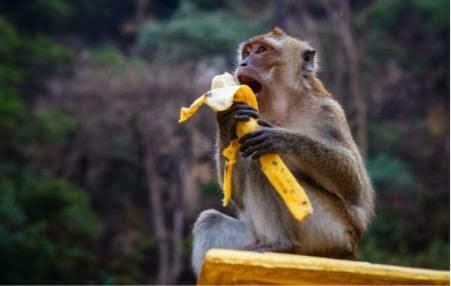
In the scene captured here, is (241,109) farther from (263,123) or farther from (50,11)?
(50,11)

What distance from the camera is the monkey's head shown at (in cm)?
664

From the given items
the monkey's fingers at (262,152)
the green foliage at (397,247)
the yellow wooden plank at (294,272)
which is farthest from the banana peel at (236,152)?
the green foliage at (397,247)

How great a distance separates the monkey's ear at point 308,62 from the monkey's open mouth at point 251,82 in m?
0.46

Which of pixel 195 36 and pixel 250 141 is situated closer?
pixel 250 141

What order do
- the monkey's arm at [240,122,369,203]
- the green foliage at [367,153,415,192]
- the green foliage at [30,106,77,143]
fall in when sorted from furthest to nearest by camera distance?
the green foliage at [30,106,77,143], the green foliage at [367,153,415,192], the monkey's arm at [240,122,369,203]

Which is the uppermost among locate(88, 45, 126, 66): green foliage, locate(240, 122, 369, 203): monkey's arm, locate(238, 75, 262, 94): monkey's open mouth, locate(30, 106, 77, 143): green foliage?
locate(88, 45, 126, 66): green foliage

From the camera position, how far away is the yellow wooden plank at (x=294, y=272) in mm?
4746

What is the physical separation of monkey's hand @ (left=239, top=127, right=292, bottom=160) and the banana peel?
0.14 ft

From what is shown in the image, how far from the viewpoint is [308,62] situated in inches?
278

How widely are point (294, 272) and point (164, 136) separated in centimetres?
2428

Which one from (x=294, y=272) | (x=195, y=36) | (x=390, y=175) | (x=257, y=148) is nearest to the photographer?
(x=294, y=272)

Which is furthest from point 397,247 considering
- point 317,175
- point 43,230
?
point 317,175

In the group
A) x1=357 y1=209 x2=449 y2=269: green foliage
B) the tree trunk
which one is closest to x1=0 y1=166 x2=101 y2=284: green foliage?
the tree trunk

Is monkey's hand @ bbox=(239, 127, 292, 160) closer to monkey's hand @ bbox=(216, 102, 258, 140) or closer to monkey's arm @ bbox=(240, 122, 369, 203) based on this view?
monkey's arm @ bbox=(240, 122, 369, 203)
